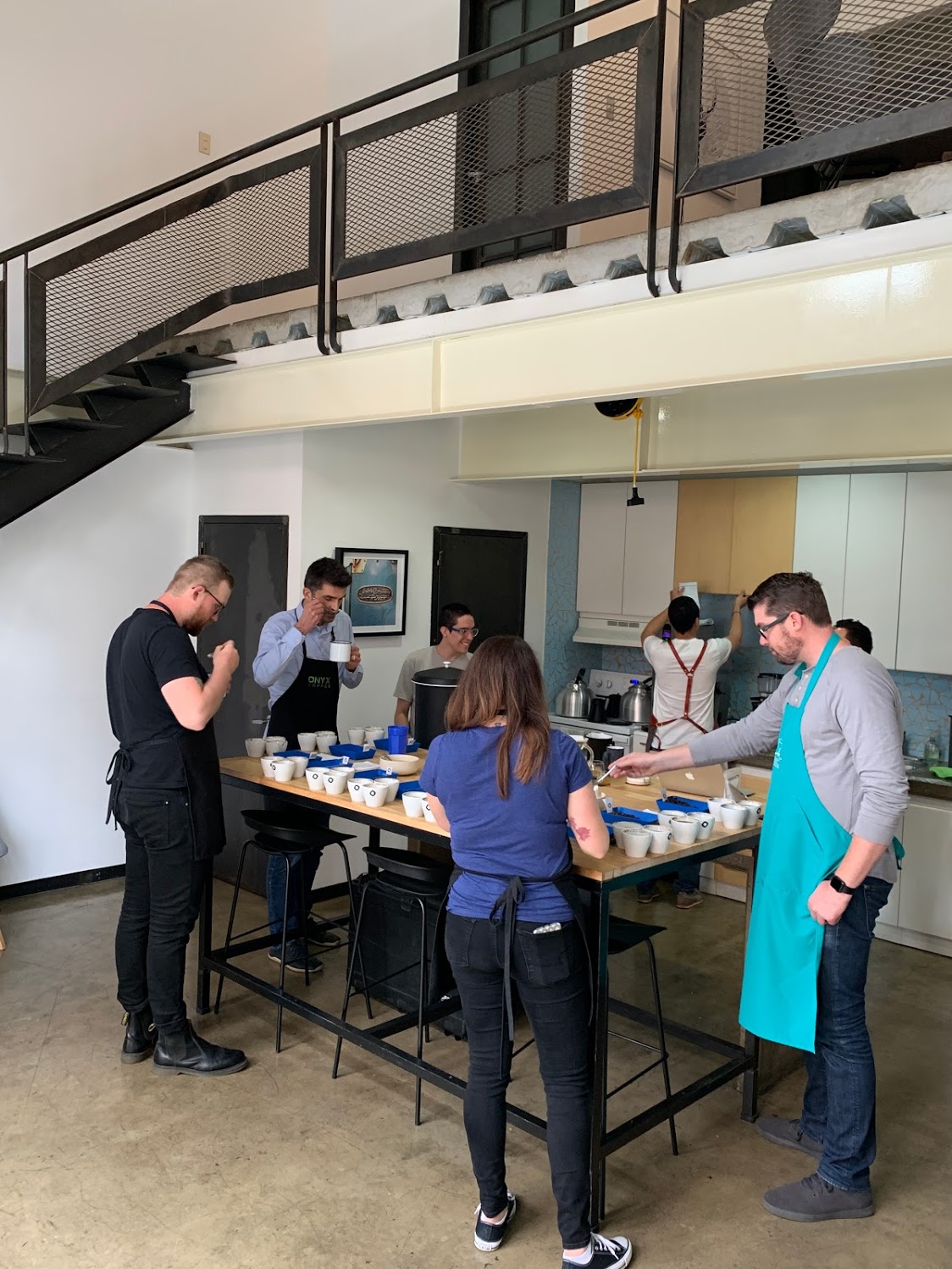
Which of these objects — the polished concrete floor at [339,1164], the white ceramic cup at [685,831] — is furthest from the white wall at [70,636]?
the white ceramic cup at [685,831]

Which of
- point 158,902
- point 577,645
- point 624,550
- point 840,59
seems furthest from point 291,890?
point 840,59

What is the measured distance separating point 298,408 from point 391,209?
1.01m

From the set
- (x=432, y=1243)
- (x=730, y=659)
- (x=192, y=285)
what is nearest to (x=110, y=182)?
(x=192, y=285)

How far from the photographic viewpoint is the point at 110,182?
5.79 meters

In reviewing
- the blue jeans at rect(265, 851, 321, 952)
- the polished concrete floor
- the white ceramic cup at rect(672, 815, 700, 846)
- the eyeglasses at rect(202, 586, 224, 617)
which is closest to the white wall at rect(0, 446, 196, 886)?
the polished concrete floor

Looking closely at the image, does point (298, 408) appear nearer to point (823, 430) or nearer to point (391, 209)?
point (391, 209)

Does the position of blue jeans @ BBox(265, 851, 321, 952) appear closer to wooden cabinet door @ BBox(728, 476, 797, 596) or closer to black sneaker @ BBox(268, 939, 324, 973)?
black sneaker @ BBox(268, 939, 324, 973)

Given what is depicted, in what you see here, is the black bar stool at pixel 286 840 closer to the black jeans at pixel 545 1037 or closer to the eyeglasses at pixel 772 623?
the black jeans at pixel 545 1037

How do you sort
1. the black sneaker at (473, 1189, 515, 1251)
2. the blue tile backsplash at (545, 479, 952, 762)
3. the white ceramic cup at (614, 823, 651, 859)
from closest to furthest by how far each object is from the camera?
the black sneaker at (473, 1189, 515, 1251), the white ceramic cup at (614, 823, 651, 859), the blue tile backsplash at (545, 479, 952, 762)

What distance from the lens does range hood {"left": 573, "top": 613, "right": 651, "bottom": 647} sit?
6.89 m

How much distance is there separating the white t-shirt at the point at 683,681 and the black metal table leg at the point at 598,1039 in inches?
121

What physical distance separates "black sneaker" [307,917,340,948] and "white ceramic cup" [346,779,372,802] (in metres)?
1.19

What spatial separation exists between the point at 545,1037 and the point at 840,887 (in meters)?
0.92

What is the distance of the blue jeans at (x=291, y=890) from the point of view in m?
4.54
